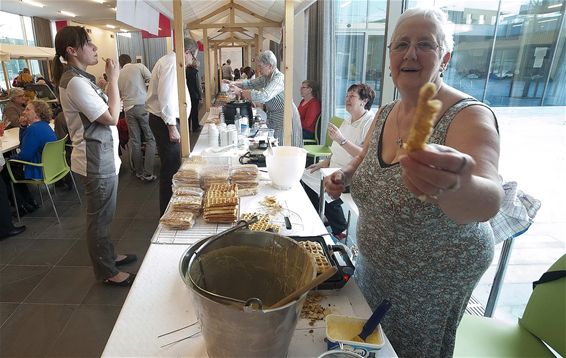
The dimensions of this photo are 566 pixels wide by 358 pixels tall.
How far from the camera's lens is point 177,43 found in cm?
214

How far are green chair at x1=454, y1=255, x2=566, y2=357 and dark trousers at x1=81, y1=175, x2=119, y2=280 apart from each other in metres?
1.90

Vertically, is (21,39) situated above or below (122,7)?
above

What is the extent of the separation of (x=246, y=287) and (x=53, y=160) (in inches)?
123

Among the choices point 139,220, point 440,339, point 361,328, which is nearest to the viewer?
point 361,328

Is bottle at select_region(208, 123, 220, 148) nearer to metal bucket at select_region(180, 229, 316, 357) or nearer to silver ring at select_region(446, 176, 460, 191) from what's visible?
metal bucket at select_region(180, 229, 316, 357)

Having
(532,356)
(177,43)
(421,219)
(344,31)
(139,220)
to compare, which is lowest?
(139,220)

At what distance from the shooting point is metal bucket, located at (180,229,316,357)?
1.88 ft

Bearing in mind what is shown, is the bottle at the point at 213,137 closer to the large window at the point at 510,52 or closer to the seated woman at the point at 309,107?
the large window at the point at 510,52

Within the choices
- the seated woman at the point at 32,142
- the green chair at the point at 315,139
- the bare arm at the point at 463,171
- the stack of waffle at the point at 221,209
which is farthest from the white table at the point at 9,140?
the bare arm at the point at 463,171

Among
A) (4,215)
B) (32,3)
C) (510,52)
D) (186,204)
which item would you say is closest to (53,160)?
(4,215)

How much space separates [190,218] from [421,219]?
0.84 meters

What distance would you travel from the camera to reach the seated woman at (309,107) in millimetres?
4203

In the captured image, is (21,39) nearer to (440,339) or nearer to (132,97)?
(132,97)

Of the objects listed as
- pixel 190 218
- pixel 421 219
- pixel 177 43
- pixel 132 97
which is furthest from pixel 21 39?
pixel 421 219
